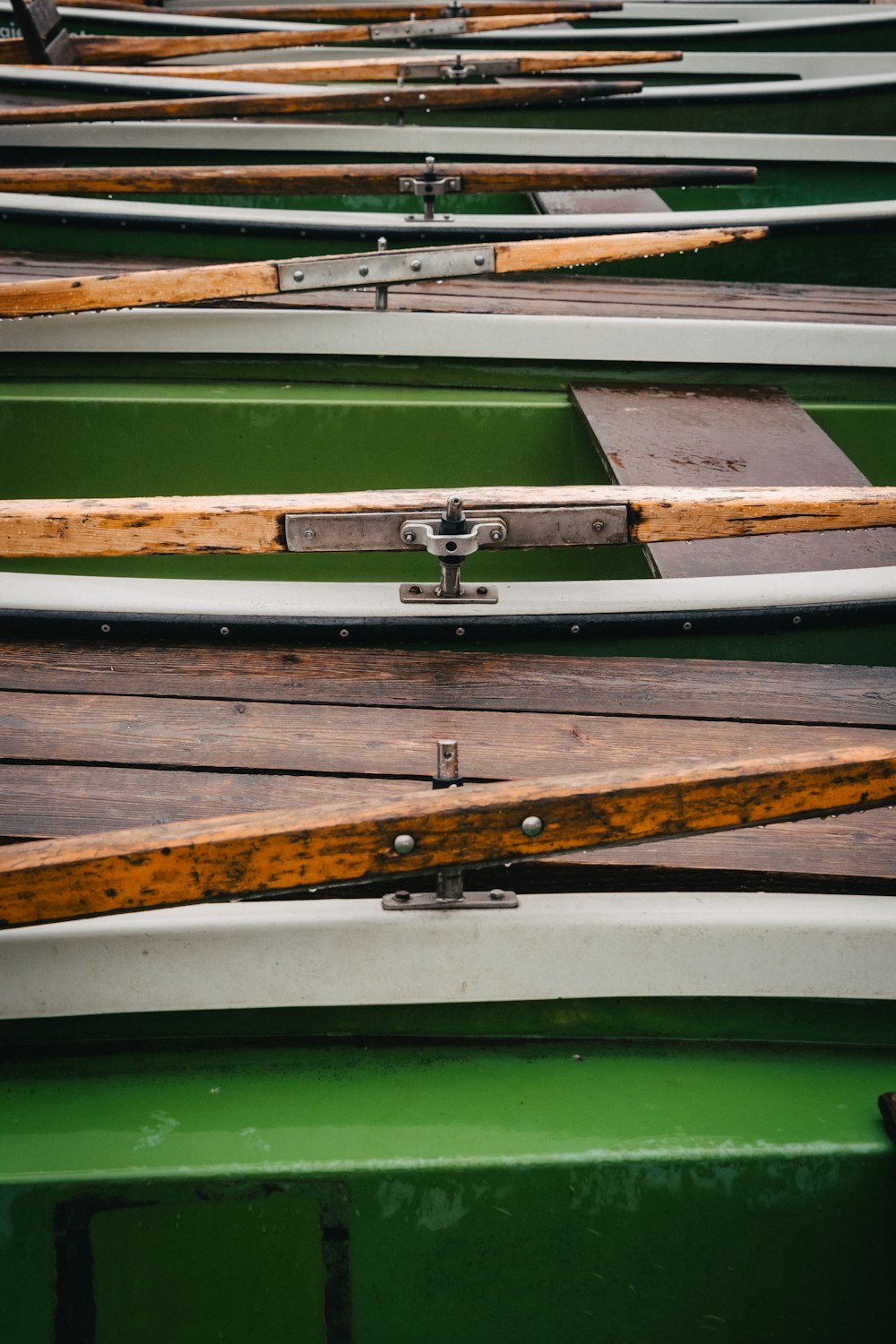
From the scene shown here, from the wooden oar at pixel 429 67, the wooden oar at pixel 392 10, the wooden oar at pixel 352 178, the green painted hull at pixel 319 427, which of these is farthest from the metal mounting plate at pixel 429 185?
the wooden oar at pixel 392 10

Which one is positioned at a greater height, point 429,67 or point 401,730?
point 429,67

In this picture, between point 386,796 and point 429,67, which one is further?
point 429,67

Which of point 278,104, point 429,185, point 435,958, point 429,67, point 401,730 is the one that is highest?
point 429,67

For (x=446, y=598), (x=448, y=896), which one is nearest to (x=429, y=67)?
(x=446, y=598)

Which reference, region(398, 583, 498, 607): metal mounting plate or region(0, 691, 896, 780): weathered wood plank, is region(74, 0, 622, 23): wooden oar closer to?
region(398, 583, 498, 607): metal mounting plate

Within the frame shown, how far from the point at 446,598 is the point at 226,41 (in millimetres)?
3787

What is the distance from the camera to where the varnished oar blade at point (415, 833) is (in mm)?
1078

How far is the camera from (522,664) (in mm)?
1753

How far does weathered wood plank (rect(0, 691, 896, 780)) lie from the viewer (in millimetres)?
1519

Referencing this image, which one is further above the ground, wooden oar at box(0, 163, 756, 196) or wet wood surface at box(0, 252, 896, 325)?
wooden oar at box(0, 163, 756, 196)

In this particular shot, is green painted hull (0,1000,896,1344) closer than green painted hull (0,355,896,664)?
Yes

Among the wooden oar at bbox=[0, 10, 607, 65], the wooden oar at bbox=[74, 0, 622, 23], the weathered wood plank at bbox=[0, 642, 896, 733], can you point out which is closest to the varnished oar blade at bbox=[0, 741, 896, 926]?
the weathered wood plank at bbox=[0, 642, 896, 733]

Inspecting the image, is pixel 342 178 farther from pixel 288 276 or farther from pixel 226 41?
pixel 226 41

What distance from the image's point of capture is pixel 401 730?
159cm
